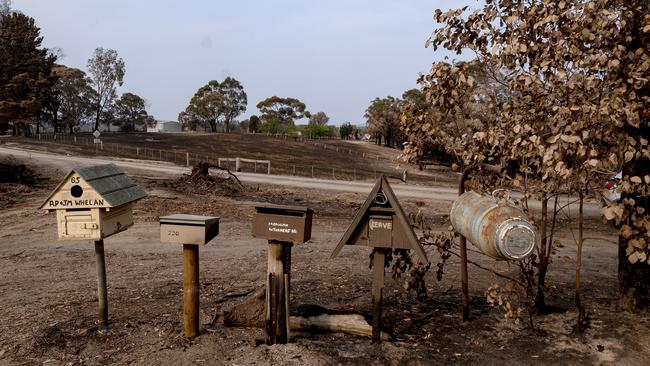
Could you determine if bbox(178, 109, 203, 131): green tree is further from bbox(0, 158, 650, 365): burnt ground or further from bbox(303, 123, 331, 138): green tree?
bbox(0, 158, 650, 365): burnt ground

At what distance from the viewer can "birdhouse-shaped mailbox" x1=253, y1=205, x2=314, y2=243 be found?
5098mm

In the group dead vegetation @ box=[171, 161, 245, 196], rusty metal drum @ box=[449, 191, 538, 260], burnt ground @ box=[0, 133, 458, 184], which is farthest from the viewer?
burnt ground @ box=[0, 133, 458, 184]

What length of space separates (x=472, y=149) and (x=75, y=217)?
16.3 ft

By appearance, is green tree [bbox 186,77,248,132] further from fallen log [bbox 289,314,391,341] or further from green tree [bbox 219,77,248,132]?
fallen log [bbox 289,314,391,341]

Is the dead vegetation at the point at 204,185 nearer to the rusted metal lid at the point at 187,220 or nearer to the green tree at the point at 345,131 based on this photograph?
the rusted metal lid at the point at 187,220

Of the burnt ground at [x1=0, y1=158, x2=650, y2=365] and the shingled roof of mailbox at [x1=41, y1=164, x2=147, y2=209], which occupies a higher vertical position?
the shingled roof of mailbox at [x1=41, y1=164, x2=147, y2=209]

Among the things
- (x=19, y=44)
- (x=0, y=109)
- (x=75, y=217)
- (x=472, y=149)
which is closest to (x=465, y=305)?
(x=472, y=149)

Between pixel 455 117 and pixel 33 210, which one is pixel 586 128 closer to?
pixel 455 117

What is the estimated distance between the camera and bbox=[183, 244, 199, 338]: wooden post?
5.48 m

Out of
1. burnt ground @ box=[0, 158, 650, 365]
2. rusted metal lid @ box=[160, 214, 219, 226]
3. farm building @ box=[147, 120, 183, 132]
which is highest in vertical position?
farm building @ box=[147, 120, 183, 132]

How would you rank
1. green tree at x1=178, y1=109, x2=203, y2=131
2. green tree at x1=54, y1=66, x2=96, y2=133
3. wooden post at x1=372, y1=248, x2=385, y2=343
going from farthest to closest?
green tree at x1=178, y1=109, x2=203, y2=131, green tree at x1=54, y1=66, x2=96, y2=133, wooden post at x1=372, y1=248, x2=385, y2=343

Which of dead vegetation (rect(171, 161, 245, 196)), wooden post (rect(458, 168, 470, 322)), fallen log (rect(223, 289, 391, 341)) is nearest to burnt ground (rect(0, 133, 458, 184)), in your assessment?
dead vegetation (rect(171, 161, 245, 196))

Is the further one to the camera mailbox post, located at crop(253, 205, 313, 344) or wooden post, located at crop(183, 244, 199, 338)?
wooden post, located at crop(183, 244, 199, 338)

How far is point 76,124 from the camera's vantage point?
80438mm
